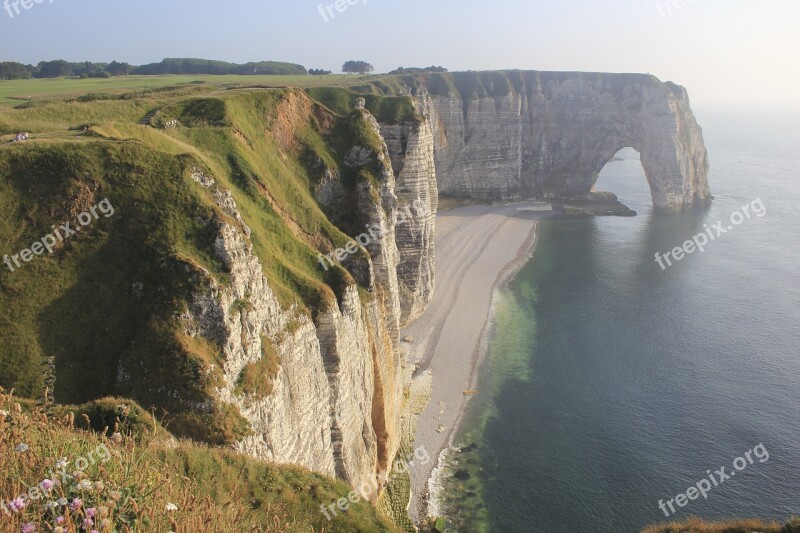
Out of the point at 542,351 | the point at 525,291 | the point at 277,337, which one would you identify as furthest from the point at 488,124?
the point at 277,337

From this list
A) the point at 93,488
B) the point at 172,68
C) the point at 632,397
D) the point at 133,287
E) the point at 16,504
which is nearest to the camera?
the point at 16,504

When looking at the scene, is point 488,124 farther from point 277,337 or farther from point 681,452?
point 277,337

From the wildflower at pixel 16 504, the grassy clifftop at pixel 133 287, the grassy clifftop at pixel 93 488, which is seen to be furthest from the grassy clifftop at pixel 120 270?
the wildflower at pixel 16 504

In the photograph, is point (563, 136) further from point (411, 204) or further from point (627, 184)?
point (411, 204)

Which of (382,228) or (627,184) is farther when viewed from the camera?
(627,184)

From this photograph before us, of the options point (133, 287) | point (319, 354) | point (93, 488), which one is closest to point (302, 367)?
point (319, 354)

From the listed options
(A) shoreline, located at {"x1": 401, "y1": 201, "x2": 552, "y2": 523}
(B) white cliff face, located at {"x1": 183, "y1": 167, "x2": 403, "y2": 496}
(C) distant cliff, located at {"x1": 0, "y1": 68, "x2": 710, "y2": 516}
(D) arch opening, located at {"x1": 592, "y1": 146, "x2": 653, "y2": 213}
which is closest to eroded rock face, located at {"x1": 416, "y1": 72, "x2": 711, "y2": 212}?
(D) arch opening, located at {"x1": 592, "y1": 146, "x2": 653, "y2": 213}

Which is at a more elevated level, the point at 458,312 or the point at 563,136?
the point at 563,136
